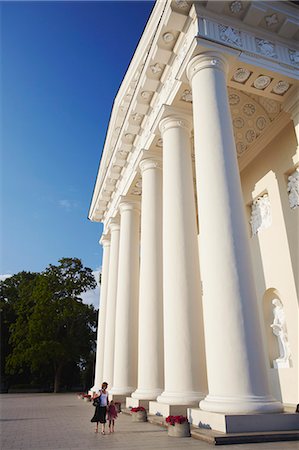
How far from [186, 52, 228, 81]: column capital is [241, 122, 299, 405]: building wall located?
30.4ft

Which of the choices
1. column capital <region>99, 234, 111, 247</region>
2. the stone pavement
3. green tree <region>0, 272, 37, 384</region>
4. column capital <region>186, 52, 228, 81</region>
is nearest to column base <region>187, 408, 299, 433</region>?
the stone pavement

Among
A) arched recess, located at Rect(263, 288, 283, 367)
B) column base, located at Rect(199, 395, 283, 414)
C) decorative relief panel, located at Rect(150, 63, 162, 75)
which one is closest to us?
column base, located at Rect(199, 395, 283, 414)

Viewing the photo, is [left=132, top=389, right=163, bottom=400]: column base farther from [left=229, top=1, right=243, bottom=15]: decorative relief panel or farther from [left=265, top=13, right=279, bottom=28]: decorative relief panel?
[left=265, top=13, right=279, bottom=28]: decorative relief panel

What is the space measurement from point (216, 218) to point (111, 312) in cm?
2813

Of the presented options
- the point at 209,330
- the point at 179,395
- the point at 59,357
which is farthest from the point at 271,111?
the point at 59,357

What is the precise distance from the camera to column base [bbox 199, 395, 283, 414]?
1422 centimetres

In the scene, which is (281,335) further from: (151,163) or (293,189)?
(151,163)

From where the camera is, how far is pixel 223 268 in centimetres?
1655

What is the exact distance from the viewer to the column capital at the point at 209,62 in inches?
811

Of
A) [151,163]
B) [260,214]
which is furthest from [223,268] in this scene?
[151,163]

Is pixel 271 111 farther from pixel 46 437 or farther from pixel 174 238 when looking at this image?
pixel 46 437

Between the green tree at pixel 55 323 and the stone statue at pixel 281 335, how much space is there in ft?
187

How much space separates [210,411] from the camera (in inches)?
595

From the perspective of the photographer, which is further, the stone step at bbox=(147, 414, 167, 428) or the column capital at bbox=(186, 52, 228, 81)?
the column capital at bbox=(186, 52, 228, 81)
